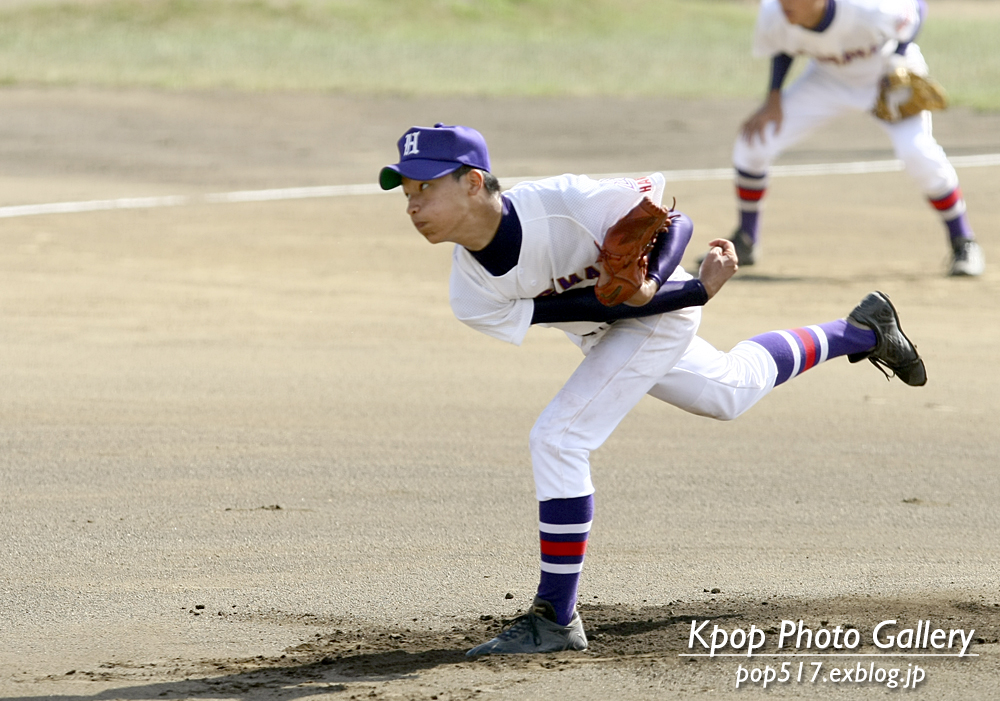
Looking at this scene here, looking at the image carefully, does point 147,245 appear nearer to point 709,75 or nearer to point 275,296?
point 275,296

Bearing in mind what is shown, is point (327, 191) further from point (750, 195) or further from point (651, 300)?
point (651, 300)

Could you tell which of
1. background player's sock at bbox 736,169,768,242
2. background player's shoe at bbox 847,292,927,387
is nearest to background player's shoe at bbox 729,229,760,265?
background player's sock at bbox 736,169,768,242

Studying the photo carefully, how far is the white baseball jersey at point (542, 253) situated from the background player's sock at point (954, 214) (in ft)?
21.6

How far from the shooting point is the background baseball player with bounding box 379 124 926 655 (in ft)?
12.9

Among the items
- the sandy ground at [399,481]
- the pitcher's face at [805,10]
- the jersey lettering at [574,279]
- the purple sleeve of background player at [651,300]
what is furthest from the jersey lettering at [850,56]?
the jersey lettering at [574,279]

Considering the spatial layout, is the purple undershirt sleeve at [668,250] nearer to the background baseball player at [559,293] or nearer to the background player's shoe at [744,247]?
the background baseball player at [559,293]

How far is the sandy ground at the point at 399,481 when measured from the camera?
4.09 m

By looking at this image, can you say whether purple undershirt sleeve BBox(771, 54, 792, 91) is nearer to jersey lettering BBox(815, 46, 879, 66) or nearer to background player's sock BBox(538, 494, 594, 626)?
jersey lettering BBox(815, 46, 879, 66)

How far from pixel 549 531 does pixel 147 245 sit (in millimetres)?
7911

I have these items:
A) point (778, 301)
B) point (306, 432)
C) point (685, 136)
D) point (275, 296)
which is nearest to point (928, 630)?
point (306, 432)

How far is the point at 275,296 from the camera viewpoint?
959 centimetres

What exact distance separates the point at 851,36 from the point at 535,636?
6703 millimetres

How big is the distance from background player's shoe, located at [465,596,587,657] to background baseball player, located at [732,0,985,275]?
6.48m

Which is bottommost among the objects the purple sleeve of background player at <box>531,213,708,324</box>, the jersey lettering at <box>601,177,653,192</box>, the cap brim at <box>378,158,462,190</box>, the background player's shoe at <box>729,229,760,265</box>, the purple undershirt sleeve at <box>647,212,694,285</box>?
the background player's shoe at <box>729,229,760,265</box>
